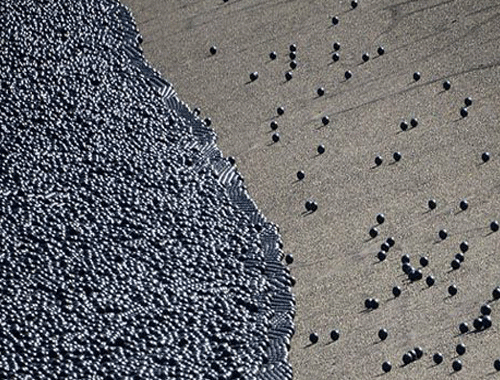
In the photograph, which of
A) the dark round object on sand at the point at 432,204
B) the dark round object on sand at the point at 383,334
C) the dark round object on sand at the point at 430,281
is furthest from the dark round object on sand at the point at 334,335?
the dark round object on sand at the point at 432,204

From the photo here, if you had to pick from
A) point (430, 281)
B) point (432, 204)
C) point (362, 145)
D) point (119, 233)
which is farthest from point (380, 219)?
point (119, 233)

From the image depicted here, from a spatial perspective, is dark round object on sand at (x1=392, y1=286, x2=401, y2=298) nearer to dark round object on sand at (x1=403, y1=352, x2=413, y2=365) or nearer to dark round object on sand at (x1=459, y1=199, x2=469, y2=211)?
dark round object on sand at (x1=403, y1=352, x2=413, y2=365)

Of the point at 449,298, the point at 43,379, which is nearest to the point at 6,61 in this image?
the point at 43,379

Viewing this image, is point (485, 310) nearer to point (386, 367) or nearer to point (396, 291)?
point (396, 291)

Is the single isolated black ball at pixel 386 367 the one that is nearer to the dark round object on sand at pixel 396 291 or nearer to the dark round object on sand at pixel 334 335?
the dark round object on sand at pixel 334 335

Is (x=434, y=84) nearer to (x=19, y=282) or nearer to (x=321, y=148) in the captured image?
(x=321, y=148)

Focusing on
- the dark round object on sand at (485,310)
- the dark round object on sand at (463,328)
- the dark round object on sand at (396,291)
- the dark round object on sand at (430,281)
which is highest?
the dark round object on sand at (430,281)
